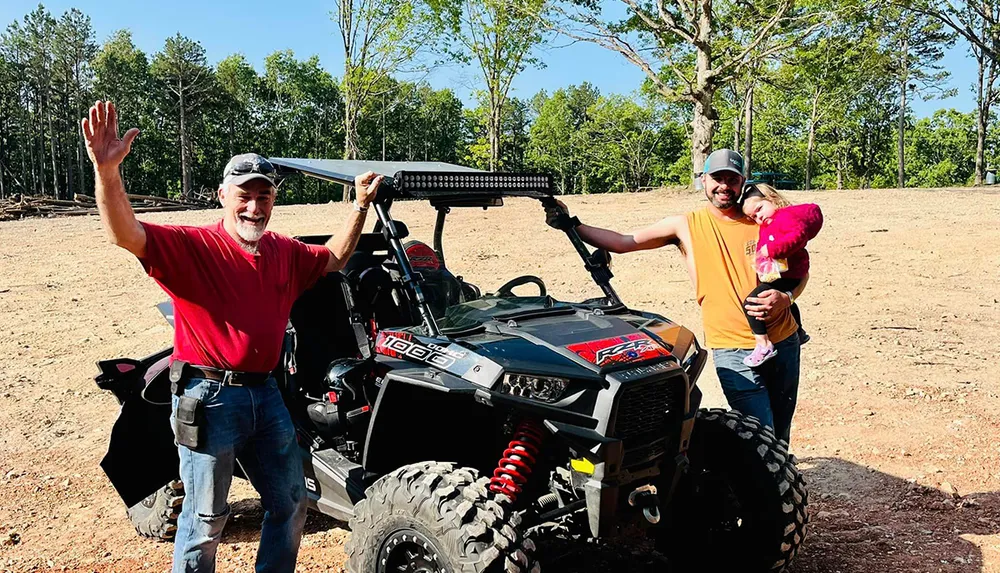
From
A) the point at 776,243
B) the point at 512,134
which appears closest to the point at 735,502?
the point at 776,243

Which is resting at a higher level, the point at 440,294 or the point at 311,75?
the point at 311,75

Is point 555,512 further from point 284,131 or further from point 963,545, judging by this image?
point 284,131

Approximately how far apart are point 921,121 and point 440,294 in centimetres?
6162

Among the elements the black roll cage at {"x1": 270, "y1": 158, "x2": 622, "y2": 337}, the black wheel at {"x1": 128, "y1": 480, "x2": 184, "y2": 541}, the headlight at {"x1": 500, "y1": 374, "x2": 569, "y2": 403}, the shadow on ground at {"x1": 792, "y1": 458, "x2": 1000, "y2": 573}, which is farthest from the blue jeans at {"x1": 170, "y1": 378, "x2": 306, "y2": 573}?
the shadow on ground at {"x1": 792, "y1": 458, "x2": 1000, "y2": 573}

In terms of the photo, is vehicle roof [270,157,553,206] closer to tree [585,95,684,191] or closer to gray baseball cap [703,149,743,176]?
gray baseball cap [703,149,743,176]

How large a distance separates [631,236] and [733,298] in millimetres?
807

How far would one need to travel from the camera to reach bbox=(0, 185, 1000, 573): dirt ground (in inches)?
188

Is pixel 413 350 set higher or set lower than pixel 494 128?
lower

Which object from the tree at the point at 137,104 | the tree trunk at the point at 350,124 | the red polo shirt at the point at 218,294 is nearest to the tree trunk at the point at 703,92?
the tree trunk at the point at 350,124

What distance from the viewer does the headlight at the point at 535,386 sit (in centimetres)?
331

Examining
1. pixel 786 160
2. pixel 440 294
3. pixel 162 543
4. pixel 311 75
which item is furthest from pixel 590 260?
pixel 311 75

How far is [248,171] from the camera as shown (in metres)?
3.46

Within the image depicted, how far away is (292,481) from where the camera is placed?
363 cm

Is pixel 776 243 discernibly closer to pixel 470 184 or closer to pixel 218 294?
pixel 470 184
